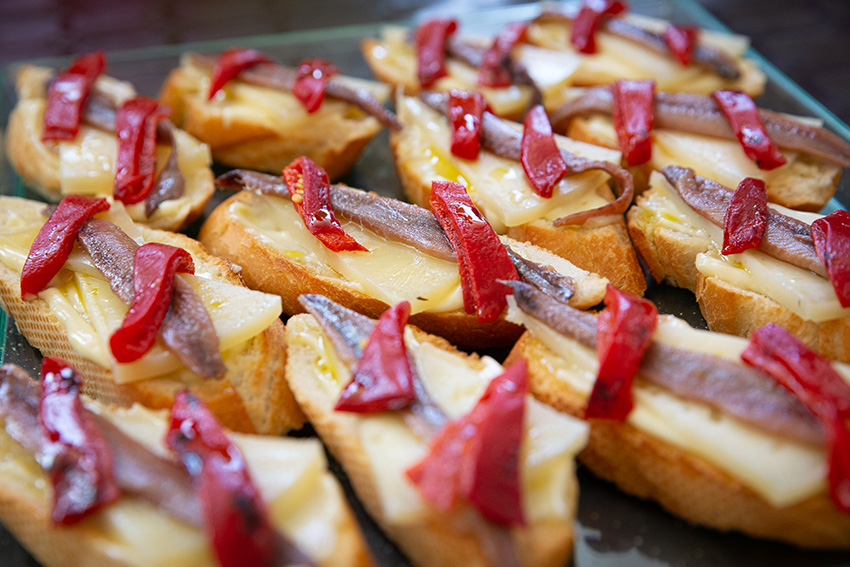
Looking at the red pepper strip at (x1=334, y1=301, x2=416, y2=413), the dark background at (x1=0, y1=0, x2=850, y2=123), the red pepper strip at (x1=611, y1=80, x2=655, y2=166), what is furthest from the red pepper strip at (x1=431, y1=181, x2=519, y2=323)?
the dark background at (x1=0, y1=0, x2=850, y2=123)

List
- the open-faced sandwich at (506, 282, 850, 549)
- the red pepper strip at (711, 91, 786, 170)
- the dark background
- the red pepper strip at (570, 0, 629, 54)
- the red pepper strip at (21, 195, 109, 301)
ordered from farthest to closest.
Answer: the dark background
the red pepper strip at (570, 0, 629, 54)
the red pepper strip at (711, 91, 786, 170)
the red pepper strip at (21, 195, 109, 301)
the open-faced sandwich at (506, 282, 850, 549)

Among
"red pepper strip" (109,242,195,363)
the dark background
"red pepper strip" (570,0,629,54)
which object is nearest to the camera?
"red pepper strip" (109,242,195,363)

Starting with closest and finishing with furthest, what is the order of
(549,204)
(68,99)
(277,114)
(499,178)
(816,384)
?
(816,384) → (549,204) → (499,178) → (68,99) → (277,114)

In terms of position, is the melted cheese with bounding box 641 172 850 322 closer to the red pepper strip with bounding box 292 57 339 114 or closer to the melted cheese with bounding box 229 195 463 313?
the melted cheese with bounding box 229 195 463 313

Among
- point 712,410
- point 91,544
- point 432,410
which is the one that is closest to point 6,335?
point 91,544

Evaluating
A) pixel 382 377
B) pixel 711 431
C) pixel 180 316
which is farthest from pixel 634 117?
pixel 180 316

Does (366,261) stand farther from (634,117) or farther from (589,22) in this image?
(589,22)

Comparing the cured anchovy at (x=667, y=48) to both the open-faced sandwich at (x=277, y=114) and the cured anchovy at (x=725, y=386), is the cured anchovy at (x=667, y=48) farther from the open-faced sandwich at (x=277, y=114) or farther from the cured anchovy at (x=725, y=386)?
the cured anchovy at (x=725, y=386)
